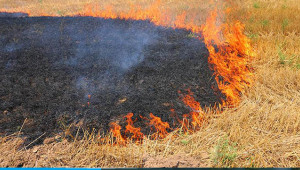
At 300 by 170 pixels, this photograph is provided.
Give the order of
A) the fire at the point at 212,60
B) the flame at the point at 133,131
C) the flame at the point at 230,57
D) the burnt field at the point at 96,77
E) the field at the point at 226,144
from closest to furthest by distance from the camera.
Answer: the field at the point at 226,144
the flame at the point at 133,131
the fire at the point at 212,60
the burnt field at the point at 96,77
the flame at the point at 230,57

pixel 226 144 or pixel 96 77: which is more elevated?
pixel 96 77

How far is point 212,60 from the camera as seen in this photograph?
18.7ft

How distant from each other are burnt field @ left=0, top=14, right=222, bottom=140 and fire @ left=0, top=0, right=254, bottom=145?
16cm

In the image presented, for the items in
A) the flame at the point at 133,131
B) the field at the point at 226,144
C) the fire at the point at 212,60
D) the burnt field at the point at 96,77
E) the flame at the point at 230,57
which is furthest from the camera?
the flame at the point at 230,57

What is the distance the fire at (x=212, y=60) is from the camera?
11.6 feet

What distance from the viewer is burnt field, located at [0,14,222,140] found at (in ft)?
12.6

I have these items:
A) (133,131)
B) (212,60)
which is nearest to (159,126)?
(133,131)

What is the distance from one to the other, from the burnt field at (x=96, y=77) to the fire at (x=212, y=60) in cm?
16

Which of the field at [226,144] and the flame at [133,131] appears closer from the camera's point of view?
the field at [226,144]

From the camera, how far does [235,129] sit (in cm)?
326

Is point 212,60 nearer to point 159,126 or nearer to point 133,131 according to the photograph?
point 159,126

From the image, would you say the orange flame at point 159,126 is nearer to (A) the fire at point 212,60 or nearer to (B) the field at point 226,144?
(A) the fire at point 212,60

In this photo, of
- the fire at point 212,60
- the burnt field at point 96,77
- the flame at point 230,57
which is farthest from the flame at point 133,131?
the flame at point 230,57

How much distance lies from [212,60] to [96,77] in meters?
2.94
